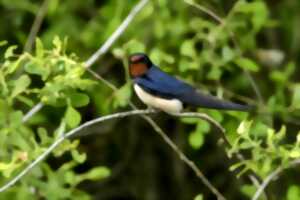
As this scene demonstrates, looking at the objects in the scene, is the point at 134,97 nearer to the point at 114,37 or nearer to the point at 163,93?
the point at 114,37

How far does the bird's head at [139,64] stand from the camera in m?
3.02

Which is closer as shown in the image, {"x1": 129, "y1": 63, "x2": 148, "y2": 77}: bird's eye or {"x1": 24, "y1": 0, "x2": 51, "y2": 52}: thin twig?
{"x1": 129, "y1": 63, "x2": 148, "y2": 77}: bird's eye

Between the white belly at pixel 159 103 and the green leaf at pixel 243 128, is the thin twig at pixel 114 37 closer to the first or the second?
the white belly at pixel 159 103

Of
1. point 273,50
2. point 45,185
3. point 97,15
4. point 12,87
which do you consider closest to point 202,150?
point 273,50

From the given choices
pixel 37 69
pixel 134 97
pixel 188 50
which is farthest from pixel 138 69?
pixel 134 97

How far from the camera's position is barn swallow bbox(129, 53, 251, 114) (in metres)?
2.95

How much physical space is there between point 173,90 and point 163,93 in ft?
0.13

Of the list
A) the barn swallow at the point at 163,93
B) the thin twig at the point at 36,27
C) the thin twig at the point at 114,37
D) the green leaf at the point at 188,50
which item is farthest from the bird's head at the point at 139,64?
the thin twig at the point at 36,27

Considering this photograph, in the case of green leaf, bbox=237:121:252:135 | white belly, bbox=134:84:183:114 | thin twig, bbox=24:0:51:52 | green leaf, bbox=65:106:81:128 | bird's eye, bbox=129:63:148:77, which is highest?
thin twig, bbox=24:0:51:52

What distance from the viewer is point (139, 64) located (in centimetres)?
304

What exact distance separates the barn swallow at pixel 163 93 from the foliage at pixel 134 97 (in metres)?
0.13

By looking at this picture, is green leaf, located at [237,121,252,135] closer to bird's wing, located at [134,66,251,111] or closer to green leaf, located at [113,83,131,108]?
bird's wing, located at [134,66,251,111]

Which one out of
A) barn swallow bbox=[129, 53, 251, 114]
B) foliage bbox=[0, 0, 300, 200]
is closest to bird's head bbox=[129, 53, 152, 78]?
barn swallow bbox=[129, 53, 251, 114]

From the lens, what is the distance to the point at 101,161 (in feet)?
16.6
